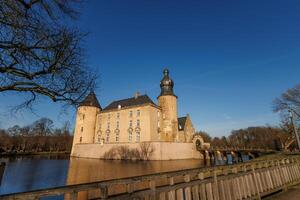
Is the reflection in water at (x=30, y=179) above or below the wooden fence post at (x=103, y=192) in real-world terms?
below

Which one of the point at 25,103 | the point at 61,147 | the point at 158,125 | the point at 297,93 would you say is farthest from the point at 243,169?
the point at 61,147

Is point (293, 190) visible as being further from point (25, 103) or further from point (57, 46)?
point (25, 103)

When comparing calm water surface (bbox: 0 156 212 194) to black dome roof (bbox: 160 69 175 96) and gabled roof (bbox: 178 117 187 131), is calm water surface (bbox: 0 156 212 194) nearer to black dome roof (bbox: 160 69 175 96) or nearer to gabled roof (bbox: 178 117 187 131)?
black dome roof (bbox: 160 69 175 96)

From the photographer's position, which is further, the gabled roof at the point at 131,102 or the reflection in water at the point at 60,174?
the gabled roof at the point at 131,102

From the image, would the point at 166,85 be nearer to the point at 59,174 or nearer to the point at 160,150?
the point at 160,150

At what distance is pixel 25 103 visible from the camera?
660cm

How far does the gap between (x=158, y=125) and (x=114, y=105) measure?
12.2m

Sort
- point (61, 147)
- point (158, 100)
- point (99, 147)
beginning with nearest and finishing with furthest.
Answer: point (99, 147) < point (158, 100) < point (61, 147)

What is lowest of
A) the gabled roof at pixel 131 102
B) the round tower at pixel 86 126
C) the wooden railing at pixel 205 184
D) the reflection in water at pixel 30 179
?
the reflection in water at pixel 30 179

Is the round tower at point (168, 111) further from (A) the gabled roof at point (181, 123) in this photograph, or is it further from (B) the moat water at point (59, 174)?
(B) the moat water at point (59, 174)

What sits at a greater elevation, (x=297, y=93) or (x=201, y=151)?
(x=297, y=93)

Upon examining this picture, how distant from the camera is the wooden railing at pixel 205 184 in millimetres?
2451

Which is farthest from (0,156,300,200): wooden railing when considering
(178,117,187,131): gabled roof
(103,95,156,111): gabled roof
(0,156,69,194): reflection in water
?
(178,117,187,131): gabled roof

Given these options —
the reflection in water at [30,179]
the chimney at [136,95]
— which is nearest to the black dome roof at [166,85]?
the chimney at [136,95]
